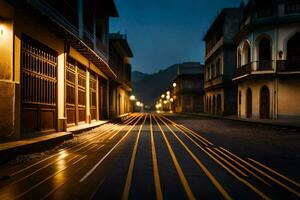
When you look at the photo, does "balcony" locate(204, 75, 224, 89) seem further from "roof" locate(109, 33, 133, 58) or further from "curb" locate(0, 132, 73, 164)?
"curb" locate(0, 132, 73, 164)

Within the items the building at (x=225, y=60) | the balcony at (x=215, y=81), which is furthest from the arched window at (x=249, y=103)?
the balcony at (x=215, y=81)

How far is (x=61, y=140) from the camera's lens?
38.8 ft

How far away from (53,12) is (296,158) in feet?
37.5

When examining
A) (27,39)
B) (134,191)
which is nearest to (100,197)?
(134,191)

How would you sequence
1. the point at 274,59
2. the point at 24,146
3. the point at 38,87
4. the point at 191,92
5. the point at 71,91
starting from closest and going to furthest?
1. the point at 24,146
2. the point at 38,87
3. the point at 71,91
4. the point at 274,59
5. the point at 191,92

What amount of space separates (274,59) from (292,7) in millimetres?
5142

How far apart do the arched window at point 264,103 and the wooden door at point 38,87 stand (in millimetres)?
21432

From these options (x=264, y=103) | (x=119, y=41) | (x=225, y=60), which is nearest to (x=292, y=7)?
(x=264, y=103)

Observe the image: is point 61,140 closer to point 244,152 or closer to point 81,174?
point 81,174

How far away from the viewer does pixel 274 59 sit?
91.0ft

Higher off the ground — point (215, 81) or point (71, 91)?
point (215, 81)

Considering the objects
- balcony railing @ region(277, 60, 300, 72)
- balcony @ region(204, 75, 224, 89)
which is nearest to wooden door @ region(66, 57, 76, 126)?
balcony railing @ region(277, 60, 300, 72)

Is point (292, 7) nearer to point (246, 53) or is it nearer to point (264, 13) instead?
point (264, 13)

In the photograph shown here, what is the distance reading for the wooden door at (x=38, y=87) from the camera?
35.3 feet
